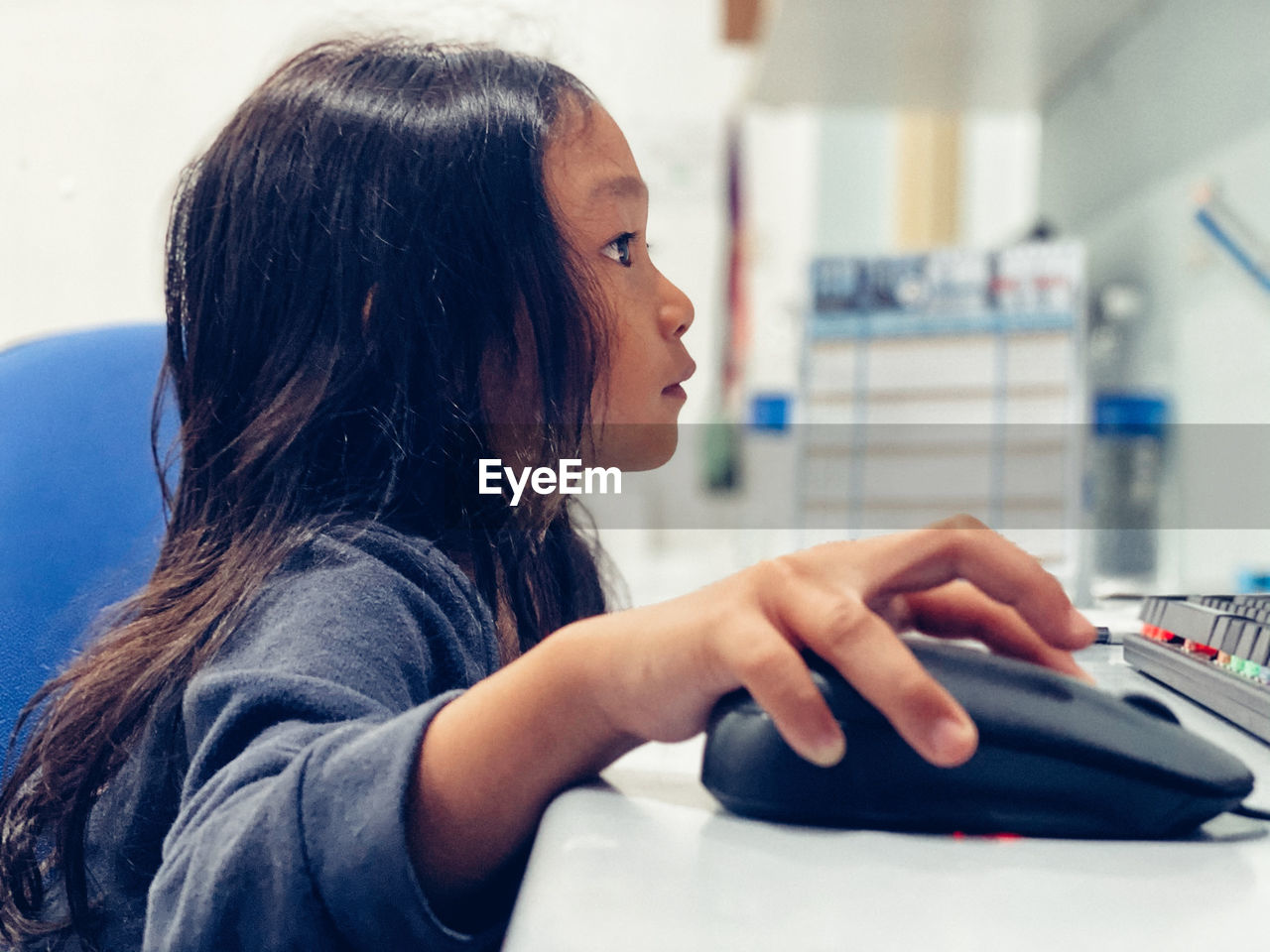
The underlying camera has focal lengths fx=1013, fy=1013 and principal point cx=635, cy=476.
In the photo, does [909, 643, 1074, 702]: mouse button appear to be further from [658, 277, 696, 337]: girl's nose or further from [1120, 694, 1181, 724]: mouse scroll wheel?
[658, 277, 696, 337]: girl's nose

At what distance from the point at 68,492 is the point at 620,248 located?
0.34 meters

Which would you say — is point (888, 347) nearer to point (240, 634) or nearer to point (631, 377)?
point (631, 377)

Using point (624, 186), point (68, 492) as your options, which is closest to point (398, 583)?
point (624, 186)

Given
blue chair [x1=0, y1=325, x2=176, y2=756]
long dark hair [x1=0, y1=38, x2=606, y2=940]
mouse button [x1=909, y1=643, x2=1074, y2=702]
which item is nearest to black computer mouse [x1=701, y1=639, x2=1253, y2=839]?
mouse button [x1=909, y1=643, x2=1074, y2=702]

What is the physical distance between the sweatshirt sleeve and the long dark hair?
0.09 metres

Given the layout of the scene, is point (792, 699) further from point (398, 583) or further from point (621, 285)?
point (621, 285)

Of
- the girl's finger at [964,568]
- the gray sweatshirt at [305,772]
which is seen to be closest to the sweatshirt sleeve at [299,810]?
the gray sweatshirt at [305,772]

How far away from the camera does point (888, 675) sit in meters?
0.20

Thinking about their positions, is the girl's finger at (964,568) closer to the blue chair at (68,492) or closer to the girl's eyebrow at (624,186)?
the girl's eyebrow at (624,186)

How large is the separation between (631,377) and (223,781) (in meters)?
0.26

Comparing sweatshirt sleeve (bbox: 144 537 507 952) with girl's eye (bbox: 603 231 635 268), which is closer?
sweatshirt sleeve (bbox: 144 537 507 952)

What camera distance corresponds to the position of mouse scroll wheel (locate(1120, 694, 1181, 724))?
0.23m

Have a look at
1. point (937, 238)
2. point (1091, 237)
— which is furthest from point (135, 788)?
point (937, 238)

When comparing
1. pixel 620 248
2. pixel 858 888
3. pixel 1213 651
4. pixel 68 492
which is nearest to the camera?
pixel 858 888
